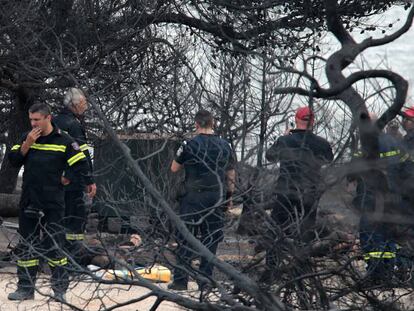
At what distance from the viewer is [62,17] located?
1529 cm

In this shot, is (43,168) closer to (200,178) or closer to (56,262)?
(200,178)

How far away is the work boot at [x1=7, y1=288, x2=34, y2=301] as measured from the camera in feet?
28.6

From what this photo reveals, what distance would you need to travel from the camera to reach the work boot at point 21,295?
8719 millimetres

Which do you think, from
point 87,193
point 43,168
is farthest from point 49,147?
point 87,193

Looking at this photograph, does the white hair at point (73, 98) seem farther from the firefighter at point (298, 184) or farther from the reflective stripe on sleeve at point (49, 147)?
the firefighter at point (298, 184)

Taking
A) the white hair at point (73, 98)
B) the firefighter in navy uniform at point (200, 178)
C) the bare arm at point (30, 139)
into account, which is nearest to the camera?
the firefighter in navy uniform at point (200, 178)

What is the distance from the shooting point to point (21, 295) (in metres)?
8.81

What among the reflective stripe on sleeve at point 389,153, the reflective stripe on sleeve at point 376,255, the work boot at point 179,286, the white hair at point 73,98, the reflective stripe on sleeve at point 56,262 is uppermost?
the white hair at point 73,98

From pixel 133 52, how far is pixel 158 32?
63.2 inches

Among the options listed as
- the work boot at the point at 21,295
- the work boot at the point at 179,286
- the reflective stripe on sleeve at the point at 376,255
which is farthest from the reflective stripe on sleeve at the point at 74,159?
the reflective stripe on sleeve at the point at 376,255

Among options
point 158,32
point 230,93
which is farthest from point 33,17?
point 230,93

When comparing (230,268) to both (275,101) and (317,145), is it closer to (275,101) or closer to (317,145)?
(317,145)

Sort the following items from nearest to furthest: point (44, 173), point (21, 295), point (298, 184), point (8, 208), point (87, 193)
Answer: point (298, 184) → point (21, 295) → point (44, 173) → point (87, 193) → point (8, 208)

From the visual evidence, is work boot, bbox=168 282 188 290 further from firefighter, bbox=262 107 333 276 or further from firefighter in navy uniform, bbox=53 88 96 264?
firefighter in navy uniform, bbox=53 88 96 264
